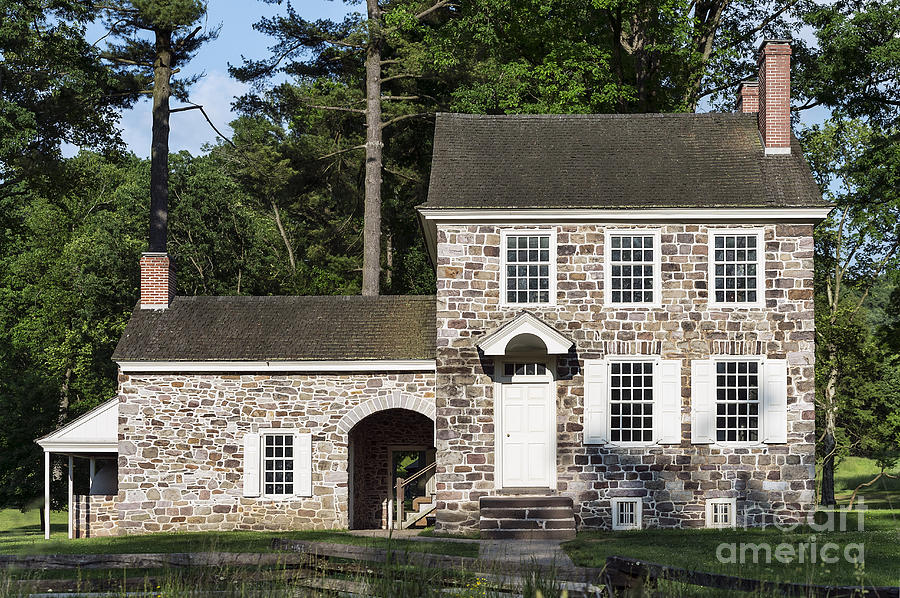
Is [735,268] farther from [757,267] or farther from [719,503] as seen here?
[719,503]

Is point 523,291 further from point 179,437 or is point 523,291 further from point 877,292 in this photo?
point 877,292

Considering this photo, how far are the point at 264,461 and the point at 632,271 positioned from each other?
310 inches

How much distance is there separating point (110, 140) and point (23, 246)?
12.9 metres

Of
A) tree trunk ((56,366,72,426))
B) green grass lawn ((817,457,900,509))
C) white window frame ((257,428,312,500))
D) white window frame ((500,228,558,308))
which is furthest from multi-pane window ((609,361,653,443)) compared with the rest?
tree trunk ((56,366,72,426))

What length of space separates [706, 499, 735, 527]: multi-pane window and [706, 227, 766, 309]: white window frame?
3554mm

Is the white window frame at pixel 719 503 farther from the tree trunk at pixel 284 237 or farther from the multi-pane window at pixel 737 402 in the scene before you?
the tree trunk at pixel 284 237

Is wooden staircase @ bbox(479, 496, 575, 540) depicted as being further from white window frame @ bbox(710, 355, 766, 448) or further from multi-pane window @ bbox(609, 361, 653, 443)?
white window frame @ bbox(710, 355, 766, 448)

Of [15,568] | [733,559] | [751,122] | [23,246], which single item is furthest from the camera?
[23,246]

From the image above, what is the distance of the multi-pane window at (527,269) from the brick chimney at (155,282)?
759 cm

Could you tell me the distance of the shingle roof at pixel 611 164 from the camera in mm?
18906

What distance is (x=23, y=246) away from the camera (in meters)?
38.9

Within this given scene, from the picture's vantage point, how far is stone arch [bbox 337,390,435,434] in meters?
19.7

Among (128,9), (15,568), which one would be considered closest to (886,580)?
(15,568)

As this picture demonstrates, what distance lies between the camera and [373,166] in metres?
27.9
